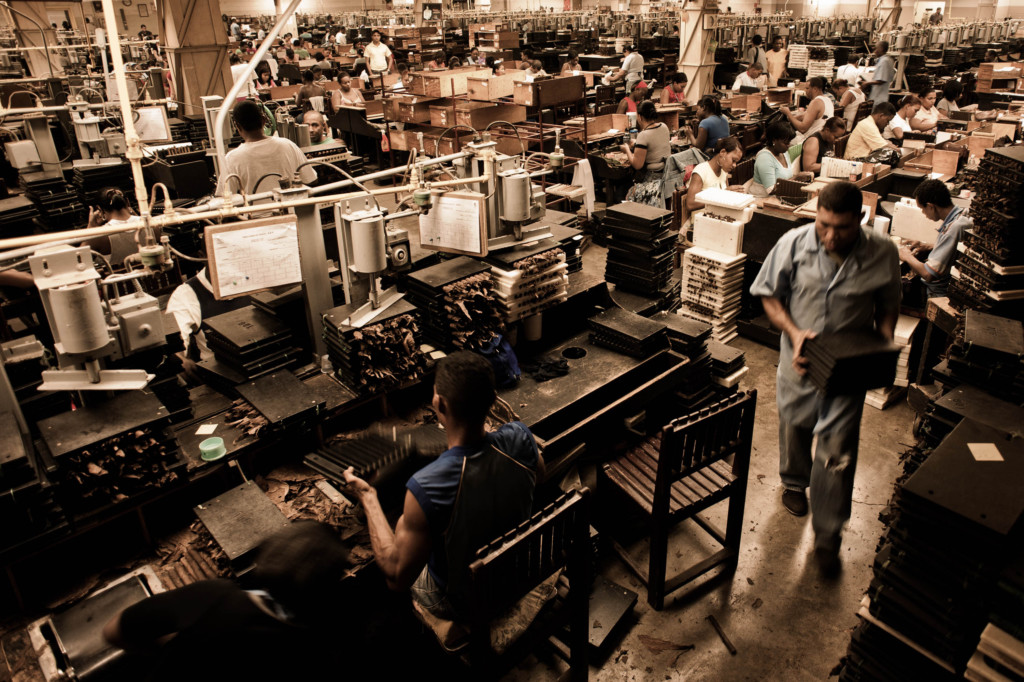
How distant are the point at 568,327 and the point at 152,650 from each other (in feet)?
8.22

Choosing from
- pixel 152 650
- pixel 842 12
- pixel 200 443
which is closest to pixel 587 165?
pixel 200 443

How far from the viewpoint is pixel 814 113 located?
7.94m

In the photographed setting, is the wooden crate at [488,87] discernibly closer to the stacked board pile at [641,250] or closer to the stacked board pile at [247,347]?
the stacked board pile at [641,250]

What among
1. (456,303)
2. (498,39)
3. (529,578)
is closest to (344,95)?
(498,39)

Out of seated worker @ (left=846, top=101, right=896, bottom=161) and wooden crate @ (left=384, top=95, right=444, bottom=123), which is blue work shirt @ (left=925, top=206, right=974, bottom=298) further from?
wooden crate @ (left=384, top=95, right=444, bottom=123)

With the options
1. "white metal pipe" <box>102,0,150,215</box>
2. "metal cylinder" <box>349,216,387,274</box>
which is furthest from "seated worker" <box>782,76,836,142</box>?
"white metal pipe" <box>102,0,150,215</box>

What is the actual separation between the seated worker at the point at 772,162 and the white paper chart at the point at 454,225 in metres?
3.73

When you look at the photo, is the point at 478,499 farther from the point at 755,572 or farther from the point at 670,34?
the point at 670,34

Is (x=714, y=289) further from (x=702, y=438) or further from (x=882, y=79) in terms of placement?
(x=882, y=79)

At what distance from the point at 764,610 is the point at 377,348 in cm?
212

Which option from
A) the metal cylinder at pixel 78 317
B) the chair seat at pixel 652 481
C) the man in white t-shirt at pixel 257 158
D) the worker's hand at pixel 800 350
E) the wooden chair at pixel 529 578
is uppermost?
the man in white t-shirt at pixel 257 158

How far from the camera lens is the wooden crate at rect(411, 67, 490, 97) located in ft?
32.3

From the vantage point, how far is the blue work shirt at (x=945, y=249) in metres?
4.17

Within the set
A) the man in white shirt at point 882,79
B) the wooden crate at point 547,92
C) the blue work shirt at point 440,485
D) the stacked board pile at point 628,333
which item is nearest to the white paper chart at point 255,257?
the blue work shirt at point 440,485
